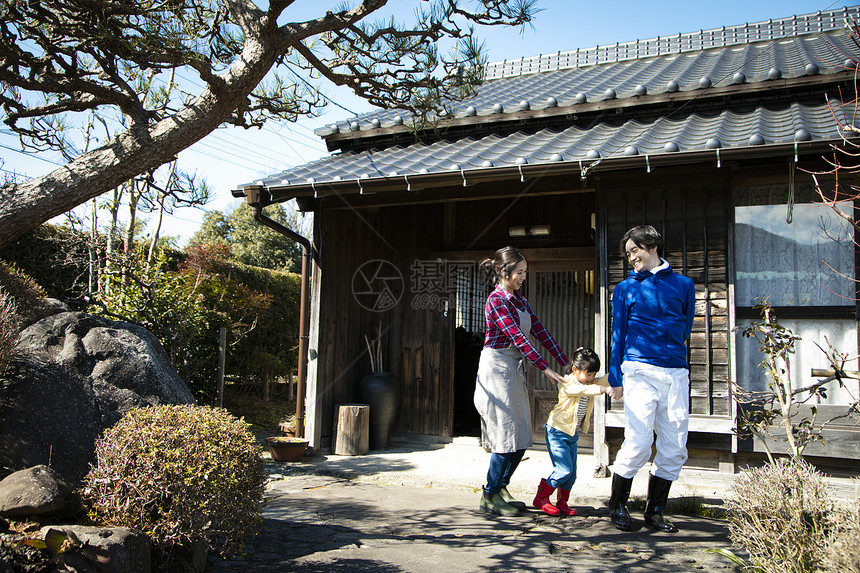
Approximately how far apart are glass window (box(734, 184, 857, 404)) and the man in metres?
1.65

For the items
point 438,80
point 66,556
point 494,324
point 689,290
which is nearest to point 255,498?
point 66,556

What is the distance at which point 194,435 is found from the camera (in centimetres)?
306

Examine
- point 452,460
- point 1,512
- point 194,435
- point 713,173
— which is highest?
point 713,173

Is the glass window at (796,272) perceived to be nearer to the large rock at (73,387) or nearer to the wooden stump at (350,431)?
the wooden stump at (350,431)

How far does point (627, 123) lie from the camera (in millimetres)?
6469

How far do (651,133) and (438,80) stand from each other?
2246 millimetres

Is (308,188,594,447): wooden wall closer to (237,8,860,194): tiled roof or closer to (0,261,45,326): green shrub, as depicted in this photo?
(237,8,860,194): tiled roof

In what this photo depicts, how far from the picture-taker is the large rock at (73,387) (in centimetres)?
342

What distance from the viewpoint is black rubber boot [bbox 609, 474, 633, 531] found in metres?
4.00

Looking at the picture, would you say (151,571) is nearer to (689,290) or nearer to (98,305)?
(689,290)

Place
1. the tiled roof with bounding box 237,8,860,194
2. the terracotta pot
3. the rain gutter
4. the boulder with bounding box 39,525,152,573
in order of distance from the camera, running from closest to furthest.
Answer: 1. the boulder with bounding box 39,525,152,573
2. the tiled roof with bounding box 237,8,860,194
3. the terracotta pot
4. the rain gutter

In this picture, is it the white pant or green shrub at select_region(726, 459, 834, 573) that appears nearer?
green shrub at select_region(726, 459, 834, 573)

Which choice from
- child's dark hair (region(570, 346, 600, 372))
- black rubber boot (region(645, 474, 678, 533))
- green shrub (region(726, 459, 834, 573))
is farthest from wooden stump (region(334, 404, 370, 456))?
green shrub (region(726, 459, 834, 573))

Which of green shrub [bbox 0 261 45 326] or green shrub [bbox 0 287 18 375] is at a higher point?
green shrub [bbox 0 261 45 326]
